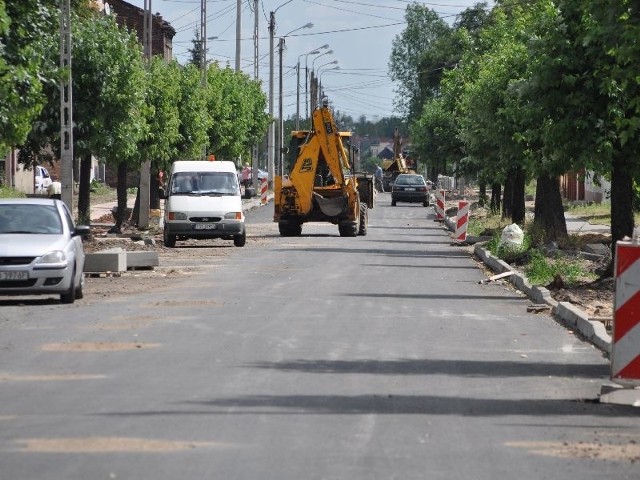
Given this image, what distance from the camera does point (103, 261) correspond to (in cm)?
2773

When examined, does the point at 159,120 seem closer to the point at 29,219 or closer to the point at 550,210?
the point at 550,210

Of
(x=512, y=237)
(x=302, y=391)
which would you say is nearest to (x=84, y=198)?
(x=512, y=237)

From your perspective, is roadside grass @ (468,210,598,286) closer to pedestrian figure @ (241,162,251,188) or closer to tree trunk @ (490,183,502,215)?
tree trunk @ (490,183,502,215)

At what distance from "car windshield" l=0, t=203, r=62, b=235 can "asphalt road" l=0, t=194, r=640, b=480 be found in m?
1.26

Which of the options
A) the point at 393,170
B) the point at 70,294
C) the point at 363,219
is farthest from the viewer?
the point at 393,170

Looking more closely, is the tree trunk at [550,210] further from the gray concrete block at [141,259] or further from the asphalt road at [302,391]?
the asphalt road at [302,391]

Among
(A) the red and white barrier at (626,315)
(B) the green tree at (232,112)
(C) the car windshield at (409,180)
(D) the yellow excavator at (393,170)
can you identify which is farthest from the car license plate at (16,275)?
(D) the yellow excavator at (393,170)

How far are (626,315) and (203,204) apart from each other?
25750mm

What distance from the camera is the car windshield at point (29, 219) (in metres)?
21.7

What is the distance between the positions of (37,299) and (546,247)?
15.3 m

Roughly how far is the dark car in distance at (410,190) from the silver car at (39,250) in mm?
61417

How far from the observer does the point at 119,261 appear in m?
27.9

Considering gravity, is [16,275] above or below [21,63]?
below

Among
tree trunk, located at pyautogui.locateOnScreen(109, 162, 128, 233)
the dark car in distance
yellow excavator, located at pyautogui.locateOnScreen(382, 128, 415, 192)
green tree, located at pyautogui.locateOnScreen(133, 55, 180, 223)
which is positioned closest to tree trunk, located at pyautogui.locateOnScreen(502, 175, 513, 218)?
green tree, located at pyautogui.locateOnScreen(133, 55, 180, 223)
